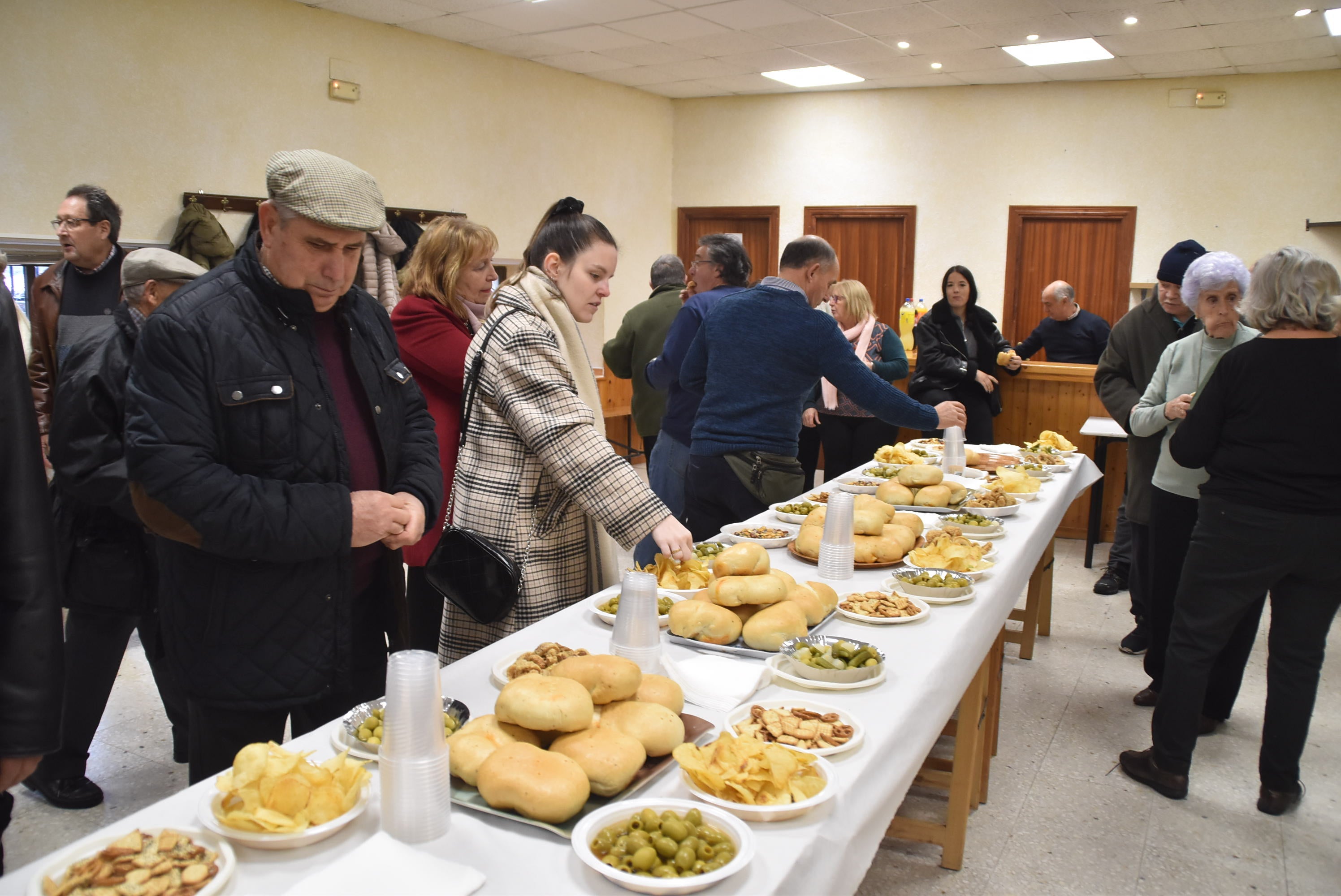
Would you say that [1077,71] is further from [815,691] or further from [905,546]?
[815,691]

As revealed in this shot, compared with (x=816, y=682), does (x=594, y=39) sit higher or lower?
higher

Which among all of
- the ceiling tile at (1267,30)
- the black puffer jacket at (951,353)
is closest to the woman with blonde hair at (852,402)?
the black puffer jacket at (951,353)

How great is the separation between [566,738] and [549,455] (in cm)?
74

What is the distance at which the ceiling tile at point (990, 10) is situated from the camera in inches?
228

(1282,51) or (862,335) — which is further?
(1282,51)

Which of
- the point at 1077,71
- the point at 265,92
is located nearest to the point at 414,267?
the point at 265,92

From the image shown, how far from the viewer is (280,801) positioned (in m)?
1.04

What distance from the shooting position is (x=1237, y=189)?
7.56 meters

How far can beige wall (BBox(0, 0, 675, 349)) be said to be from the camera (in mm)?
4734

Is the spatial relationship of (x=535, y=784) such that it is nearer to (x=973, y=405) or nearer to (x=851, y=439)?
(x=851, y=439)

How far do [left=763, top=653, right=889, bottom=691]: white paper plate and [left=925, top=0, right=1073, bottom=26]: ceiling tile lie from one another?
17.6 ft

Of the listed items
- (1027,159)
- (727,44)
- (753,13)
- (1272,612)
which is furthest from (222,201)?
(1027,159)

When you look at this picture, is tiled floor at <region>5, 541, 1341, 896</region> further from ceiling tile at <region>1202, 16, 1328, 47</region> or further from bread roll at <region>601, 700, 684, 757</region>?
ceiling tile at <region>1202, 16, 1328, 47</region>

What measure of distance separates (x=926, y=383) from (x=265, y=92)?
4173 mm
